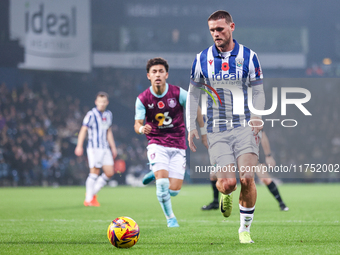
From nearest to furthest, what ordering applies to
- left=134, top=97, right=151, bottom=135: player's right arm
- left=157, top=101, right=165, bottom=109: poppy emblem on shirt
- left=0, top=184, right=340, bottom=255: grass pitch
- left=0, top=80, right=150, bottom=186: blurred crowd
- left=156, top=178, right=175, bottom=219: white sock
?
left=0, top=184, right=340, bottom=255: grass pitch < left=134, top=97, right=151, bottom=135: player's right arm < left=156, top=178, right=175, bottom=219: white sock < left=157, top=101, right=165, bottom=109: poppy emblem on shirt < left=0, top=80, right=150, bottom=186: blurred crowd

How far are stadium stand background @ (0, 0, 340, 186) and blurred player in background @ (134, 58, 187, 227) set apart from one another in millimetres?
16462

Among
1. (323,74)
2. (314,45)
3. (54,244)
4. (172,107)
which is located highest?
(314,45)

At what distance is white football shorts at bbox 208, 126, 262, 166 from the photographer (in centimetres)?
479

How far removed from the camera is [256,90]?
16.1 feet

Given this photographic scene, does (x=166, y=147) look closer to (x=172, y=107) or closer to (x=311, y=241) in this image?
(x=172, y=107)

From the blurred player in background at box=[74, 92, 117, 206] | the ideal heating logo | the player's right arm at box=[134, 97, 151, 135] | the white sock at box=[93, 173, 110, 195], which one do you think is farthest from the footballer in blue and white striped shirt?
the ideal heating logo

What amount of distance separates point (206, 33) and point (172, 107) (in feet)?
79.0

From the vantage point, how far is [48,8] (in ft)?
87.3

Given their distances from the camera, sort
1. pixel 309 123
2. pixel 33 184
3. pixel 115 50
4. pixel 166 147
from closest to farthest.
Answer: pixel 166 147
pixel 33 184
pixel 309 123
pixel 115 50

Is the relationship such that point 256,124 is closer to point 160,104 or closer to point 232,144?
point 232,144

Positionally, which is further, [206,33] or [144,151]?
[206,33]

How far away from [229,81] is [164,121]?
6.32 feet

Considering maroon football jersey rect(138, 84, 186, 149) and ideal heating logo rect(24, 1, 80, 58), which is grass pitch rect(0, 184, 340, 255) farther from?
ideal heating logo rect(24, 1, 80, 58)

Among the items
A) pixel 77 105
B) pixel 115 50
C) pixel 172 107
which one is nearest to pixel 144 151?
pixel 77 105
